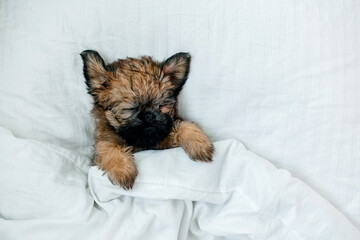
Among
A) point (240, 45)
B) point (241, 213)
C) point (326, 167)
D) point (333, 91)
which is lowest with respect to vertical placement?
point (241, 213)

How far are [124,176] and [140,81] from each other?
1.29 ft

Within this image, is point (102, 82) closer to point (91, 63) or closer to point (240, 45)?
point (91, 63)

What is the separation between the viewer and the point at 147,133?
4.76 feet

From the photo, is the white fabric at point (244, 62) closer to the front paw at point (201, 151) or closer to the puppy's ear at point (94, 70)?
the puppy's ear at point (94, 70)

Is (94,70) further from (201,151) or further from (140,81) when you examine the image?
(201,151)

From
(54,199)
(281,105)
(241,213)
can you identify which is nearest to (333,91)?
(281,105)

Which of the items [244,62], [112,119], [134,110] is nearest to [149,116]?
[134,110]

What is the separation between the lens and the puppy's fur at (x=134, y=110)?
145 centimetres

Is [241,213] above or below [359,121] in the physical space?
below

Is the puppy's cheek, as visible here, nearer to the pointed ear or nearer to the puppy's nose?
the puppy's nose

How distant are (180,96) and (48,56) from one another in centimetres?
63

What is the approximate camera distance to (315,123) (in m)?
1.61

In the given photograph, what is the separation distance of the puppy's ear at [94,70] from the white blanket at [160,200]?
0.33 metres

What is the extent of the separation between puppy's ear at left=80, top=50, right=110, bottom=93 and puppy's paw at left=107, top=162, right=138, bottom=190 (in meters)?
0.37
